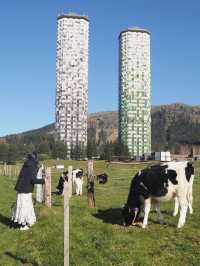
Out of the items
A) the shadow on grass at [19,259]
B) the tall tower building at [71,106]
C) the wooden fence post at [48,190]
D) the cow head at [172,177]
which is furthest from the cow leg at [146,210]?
the tall tower building at [71,106]

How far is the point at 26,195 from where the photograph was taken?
1580 cm

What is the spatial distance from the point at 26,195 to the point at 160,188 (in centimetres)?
436

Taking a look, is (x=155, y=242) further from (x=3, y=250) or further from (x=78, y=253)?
(x=3, y=250)

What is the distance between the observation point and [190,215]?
1684cm

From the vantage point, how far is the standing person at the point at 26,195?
51.7 ft

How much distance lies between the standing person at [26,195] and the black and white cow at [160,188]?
120 inches

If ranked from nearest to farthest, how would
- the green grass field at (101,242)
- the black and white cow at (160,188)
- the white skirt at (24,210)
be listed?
the green grass field at (101,242), the black and white cow at (160,188), the white skirt at (24,210)

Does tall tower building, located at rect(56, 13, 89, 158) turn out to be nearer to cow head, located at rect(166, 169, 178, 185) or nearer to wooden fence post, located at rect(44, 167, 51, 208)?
wooden fence post, located at rect(44, 167, 51, 208)

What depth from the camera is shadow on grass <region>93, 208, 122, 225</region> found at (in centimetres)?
1634

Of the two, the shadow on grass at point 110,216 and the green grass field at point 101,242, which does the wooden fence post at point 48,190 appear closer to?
the green grass field at point 101,242

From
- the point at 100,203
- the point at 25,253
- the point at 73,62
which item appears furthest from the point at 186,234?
the point at 73,62

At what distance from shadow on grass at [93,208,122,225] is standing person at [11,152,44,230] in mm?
2557

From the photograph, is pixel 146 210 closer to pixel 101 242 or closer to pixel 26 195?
pixel 101 242

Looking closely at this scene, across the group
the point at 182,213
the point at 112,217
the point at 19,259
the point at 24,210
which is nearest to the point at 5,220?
the point at 24,210
